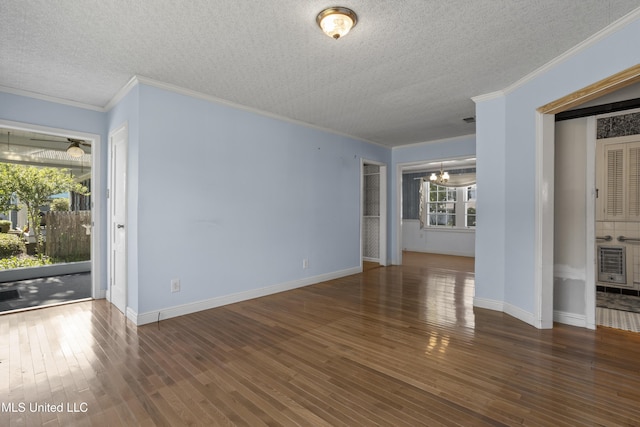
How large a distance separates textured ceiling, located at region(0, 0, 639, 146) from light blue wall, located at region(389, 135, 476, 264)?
1.98 meters

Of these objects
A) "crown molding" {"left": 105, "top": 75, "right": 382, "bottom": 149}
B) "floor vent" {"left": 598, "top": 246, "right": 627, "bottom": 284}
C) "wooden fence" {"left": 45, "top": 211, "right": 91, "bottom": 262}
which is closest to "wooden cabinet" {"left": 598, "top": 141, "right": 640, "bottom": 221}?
"floor vent" {"left": 598, "top": 246, "right": 627, "bottom": 284}

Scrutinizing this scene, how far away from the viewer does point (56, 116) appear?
3.87m

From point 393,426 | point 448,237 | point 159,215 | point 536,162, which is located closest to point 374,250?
point 448,237

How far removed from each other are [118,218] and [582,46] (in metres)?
5.23

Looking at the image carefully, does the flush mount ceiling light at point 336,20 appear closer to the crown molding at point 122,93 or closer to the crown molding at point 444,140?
the crown molding at point 122,93

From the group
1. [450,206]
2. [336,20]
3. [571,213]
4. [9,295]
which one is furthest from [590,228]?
[9,295]

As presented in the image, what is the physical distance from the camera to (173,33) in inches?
A: 96.0

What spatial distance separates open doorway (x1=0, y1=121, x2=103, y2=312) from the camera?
5305 millimetres

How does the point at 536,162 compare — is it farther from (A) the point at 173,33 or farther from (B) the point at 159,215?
(B) the point at 159,215

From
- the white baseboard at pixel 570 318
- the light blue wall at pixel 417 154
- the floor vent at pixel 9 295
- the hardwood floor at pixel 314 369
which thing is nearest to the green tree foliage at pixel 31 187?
the floor vent at pixel 9 295

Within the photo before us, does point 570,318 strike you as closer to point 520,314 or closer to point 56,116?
point 520,314

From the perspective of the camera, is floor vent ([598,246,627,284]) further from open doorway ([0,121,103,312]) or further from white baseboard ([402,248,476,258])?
open doorway ([0,121,103,312])

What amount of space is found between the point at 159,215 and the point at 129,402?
1.97m

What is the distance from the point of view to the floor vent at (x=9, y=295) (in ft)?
13.9
